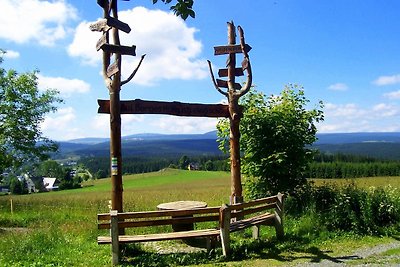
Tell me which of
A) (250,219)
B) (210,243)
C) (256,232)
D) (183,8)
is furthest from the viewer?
(256,232)

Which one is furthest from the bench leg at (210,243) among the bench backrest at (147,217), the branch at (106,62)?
the branch at (106,62)

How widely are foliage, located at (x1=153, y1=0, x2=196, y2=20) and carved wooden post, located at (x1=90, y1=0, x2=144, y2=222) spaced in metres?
4.76

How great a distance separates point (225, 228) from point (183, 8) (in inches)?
217

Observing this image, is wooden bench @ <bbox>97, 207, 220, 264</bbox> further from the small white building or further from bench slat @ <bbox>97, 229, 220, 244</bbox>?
the small white building

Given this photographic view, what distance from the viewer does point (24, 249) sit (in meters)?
9.08

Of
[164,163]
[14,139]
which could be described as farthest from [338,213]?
[164,163]

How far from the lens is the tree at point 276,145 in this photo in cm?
1262

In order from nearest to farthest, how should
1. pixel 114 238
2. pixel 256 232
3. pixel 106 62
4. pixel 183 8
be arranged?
pixel 183 8
pixel 114 238
pixel 106 62
pixel 256 232

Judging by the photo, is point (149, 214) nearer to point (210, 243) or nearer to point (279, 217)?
point (210, 243)

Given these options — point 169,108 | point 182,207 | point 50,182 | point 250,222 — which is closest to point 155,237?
point 182,207

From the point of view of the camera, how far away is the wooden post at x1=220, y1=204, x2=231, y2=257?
8695 millimetres

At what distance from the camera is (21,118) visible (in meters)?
19.9

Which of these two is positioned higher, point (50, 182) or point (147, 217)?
point (147, 217)

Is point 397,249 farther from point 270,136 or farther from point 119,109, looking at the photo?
point 119,109
